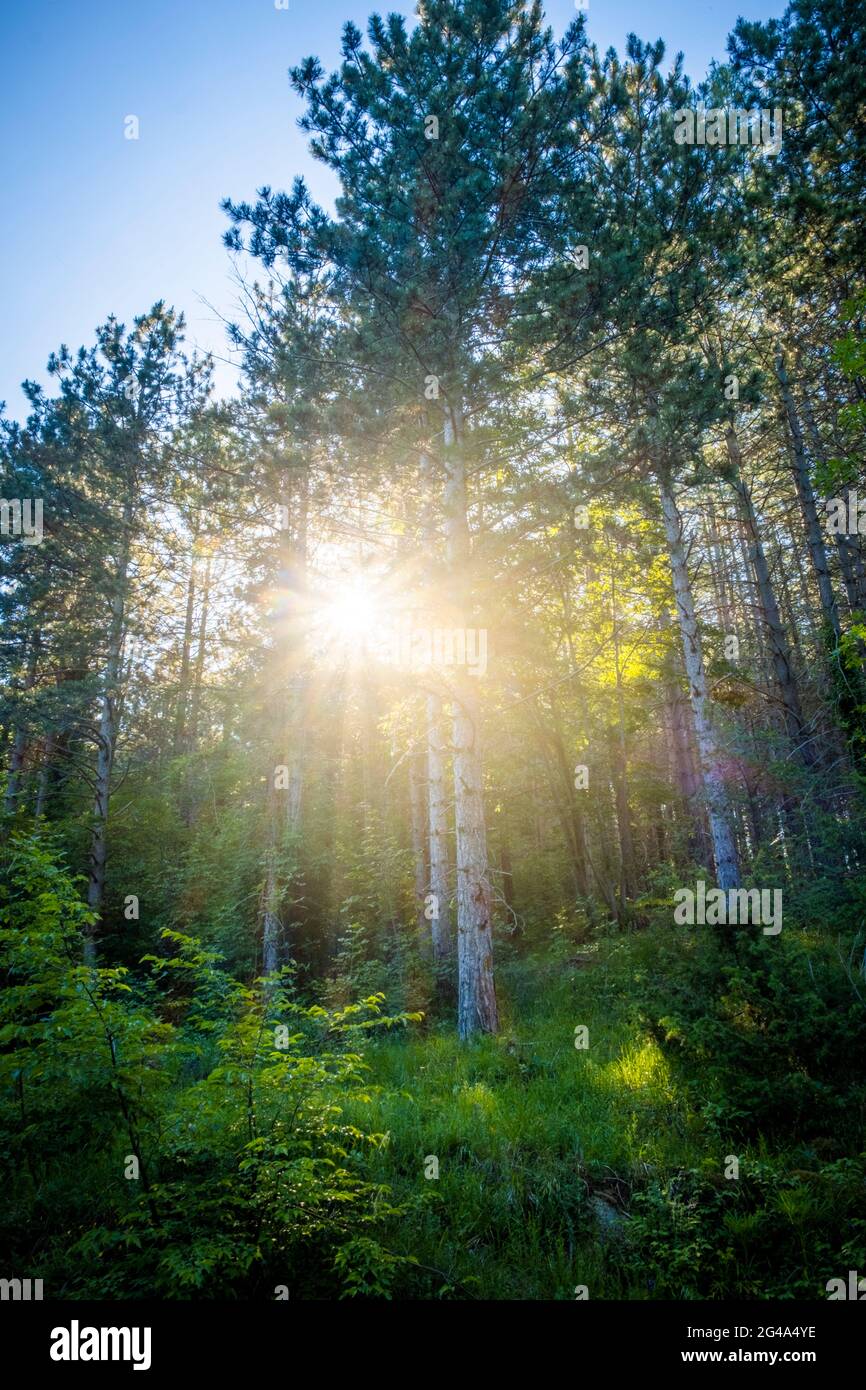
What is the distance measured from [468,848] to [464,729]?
162 cm

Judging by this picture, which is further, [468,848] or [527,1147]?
[468,848]

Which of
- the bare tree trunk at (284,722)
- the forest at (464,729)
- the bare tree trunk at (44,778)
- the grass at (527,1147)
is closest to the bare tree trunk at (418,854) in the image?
the forest at (464,729)

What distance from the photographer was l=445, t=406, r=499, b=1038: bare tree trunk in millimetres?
7906

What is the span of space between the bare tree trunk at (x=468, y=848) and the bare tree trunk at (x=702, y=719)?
169 inches

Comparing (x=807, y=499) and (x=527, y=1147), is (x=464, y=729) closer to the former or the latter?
(x=527, y=1147)

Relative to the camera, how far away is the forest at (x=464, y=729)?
3.93 m

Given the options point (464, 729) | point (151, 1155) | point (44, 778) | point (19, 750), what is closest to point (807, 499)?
point (464, 729)

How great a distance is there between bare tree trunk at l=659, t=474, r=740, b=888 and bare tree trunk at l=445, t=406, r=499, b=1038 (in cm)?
430

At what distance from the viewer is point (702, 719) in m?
11.4
